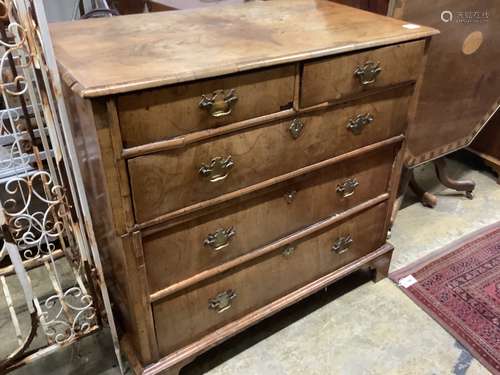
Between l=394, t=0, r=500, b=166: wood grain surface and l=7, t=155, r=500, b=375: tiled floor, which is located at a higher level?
l=394, t=0, r=500, b=166: wood grain surface

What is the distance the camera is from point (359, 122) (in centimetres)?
138

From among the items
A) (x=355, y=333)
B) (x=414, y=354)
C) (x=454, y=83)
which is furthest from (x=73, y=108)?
(x=454, y=83)

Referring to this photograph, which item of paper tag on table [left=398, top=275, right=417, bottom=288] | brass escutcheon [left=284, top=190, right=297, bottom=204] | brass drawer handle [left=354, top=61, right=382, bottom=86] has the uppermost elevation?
brass drawer handle [left=354, top=61, right=382, bottom=86]

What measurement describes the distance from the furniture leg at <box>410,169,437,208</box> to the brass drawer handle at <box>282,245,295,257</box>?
41.1 inches

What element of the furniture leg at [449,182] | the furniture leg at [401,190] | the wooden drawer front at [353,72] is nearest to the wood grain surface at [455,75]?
the furniture leg at [401,190]

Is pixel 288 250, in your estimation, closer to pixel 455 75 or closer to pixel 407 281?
pixel 407 281

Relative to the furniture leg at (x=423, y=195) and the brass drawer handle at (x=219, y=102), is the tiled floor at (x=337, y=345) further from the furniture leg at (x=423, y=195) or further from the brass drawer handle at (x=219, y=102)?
the brass drawer handle at (x=219, y=102)

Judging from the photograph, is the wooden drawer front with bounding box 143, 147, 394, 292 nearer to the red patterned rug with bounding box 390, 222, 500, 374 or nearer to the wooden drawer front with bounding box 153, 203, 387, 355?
the wooden drawer front with bounding box 153, 203, 387, 355

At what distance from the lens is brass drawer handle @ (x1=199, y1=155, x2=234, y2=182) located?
113 cm

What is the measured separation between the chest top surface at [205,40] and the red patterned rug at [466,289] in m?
0.99

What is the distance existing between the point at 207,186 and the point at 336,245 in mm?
659

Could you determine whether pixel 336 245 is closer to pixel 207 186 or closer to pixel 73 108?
pixel 207 186

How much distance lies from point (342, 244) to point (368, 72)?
25.1 inches

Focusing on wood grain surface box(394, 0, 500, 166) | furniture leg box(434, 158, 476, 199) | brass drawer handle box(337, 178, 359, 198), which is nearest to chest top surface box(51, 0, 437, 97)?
wood grain surface box(394, 0, 500, 166)
